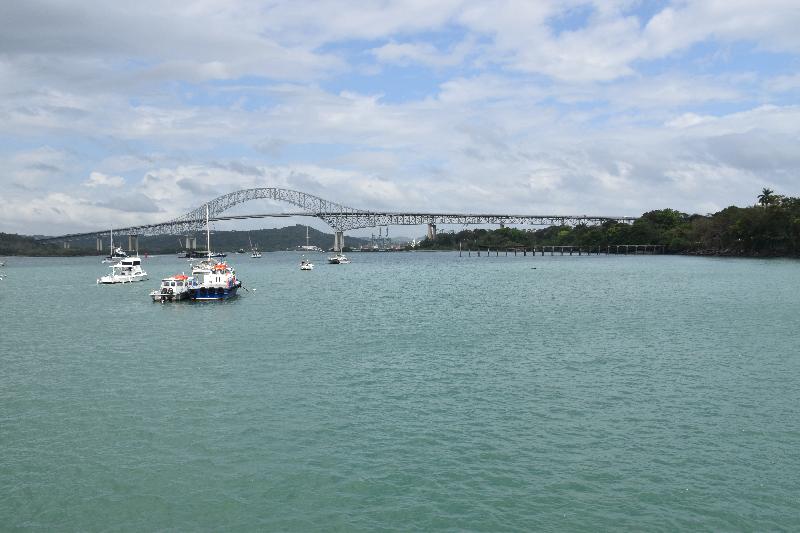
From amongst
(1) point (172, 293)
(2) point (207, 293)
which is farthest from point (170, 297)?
(2) point (207, 293)

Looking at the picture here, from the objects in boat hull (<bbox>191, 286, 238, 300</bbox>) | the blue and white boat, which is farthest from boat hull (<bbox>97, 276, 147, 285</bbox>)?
boat hull (<bbox>191, 286, 238, 300</bbox>)

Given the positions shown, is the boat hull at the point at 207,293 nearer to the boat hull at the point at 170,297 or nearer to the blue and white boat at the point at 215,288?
the blue and white boat at the point at 215,288

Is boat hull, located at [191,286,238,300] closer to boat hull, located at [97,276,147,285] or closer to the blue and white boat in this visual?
the blue and white boat

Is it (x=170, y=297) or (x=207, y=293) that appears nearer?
(x=207, y=293)

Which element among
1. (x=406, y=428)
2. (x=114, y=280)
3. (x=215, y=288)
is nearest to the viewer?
(x=406, y=428)

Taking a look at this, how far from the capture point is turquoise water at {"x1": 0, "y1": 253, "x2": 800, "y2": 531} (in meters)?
14.6

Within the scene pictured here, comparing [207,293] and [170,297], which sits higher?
[207,293]

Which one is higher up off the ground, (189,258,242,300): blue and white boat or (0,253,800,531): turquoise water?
(189,258,242,300): blue and white boat

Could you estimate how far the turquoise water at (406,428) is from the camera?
14617mm

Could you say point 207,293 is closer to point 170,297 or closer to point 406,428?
point 170,297

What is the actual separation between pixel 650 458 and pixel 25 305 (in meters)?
62.7

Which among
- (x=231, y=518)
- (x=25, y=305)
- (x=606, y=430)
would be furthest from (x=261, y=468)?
(x=25, y=305)

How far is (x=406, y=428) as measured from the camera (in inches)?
786

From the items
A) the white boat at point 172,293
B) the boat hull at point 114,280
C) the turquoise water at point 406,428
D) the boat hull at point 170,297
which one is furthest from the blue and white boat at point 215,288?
the boat hull at point 114,280
